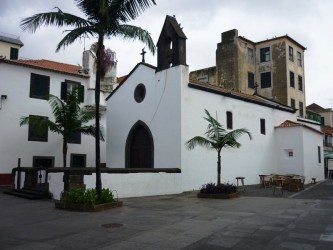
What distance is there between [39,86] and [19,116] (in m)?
2.71

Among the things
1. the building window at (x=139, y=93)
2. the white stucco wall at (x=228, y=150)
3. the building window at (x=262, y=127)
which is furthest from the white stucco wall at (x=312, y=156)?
the building window at (x=139, y=93)

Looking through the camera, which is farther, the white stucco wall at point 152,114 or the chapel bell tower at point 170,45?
the chapel bell tower at point 170,45

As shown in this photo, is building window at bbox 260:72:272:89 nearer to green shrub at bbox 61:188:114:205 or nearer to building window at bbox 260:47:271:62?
building window at bbox 260:47:271:62

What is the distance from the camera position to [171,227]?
9.46m

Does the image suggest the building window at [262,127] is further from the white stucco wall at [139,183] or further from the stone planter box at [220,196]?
the stone planter box at [220,196]

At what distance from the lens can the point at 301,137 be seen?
1028 inches

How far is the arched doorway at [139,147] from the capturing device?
72.5 feet

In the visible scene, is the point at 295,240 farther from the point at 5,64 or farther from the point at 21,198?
the point at 5,64

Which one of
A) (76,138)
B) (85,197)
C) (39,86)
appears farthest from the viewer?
(76,138)

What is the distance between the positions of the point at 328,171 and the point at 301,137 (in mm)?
10245

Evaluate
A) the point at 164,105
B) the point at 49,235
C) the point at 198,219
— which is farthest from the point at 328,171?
the point at 49,235

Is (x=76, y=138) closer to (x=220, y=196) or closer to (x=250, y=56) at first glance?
(x=220, y=196)

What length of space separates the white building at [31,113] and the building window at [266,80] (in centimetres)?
2096

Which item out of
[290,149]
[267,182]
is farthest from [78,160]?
[290,149]
